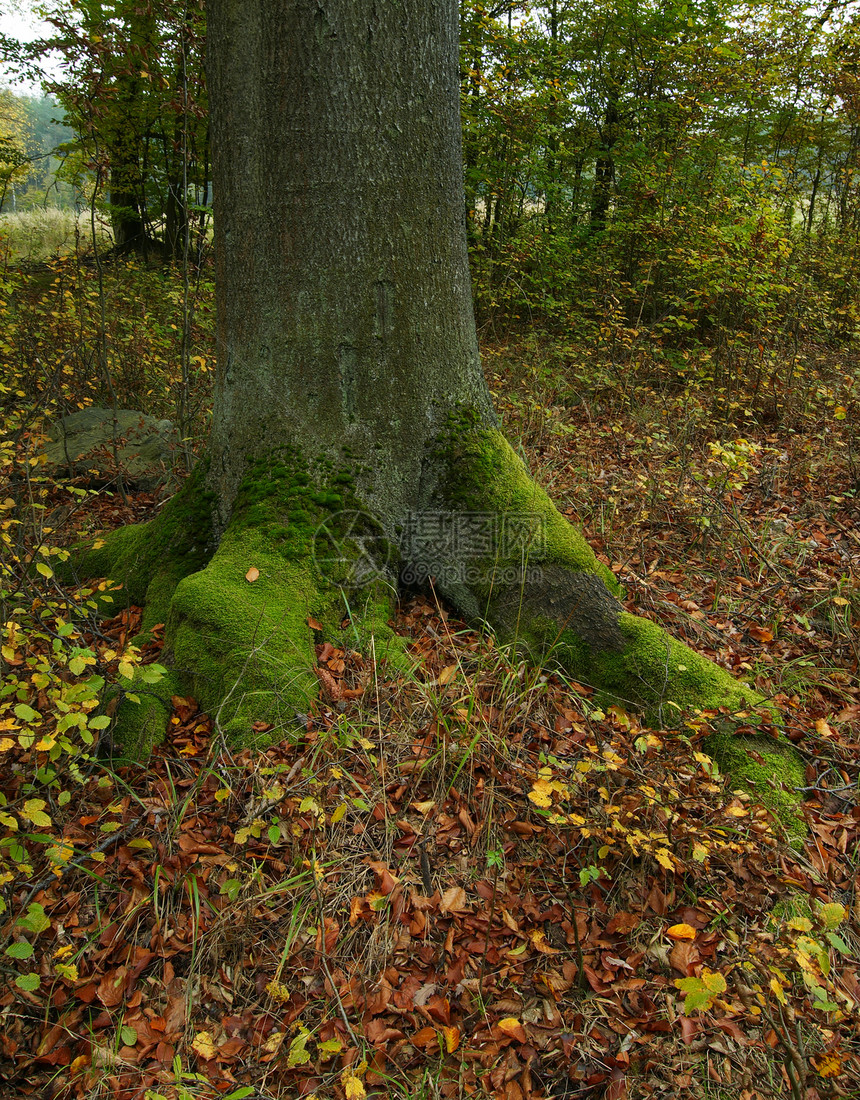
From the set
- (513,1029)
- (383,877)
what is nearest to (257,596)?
(383,877)

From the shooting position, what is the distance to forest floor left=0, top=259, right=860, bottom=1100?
1.92 m

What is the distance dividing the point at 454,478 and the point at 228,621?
1384 millimetres

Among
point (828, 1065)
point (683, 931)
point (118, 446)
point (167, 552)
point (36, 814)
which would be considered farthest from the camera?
point (118, 446)

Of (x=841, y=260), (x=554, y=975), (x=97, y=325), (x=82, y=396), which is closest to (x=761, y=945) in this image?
(x=554, y=975)

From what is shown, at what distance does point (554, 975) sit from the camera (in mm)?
2131

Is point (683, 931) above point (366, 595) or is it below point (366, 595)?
below

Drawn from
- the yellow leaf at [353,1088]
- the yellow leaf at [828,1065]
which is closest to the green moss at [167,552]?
the yellow leaf at [353,1088]

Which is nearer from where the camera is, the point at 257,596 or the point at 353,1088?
the point at 353,1088

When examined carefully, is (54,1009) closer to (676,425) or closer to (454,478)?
(454,478)

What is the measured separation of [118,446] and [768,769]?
5.26 meters

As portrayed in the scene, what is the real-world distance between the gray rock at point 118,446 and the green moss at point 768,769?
441 cm

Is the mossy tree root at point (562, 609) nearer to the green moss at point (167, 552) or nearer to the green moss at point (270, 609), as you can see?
the green moss at point (270, 609)

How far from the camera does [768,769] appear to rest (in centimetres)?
270

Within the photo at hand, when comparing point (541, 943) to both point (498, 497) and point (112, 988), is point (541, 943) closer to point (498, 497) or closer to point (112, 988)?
point (112, 988)
